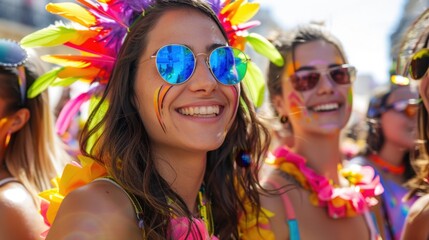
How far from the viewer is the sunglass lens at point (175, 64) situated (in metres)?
1.81

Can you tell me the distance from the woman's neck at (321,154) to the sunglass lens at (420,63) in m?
0.70

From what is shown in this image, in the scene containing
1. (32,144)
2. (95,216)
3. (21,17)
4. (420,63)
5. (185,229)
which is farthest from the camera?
(21,17)

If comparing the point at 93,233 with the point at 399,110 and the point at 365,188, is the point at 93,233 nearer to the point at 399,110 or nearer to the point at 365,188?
the point at 365,188

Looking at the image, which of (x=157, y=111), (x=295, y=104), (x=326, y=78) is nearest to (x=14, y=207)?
(x=157, y=111)

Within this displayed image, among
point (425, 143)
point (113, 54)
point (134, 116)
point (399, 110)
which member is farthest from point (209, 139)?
point (399, 110)

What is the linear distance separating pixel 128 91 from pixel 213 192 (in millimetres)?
574

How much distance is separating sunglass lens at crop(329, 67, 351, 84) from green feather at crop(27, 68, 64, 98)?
4.46ft

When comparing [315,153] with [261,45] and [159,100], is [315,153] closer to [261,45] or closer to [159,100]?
[261,45]

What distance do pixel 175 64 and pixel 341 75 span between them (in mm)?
1232

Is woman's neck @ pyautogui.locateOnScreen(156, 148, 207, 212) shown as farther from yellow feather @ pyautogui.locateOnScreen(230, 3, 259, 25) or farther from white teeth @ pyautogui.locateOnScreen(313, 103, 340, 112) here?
white teeth @ pyautogui.locateOnScreen(313, 103, 340, 112)

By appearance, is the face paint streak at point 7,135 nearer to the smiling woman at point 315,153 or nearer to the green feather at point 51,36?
the green feather at point 51,36

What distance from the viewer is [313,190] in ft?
8.64

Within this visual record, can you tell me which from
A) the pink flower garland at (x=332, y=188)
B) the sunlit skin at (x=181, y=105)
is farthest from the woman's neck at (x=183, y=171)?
the pink flower garland at (x=332, y=188)

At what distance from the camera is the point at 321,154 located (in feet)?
9.08
